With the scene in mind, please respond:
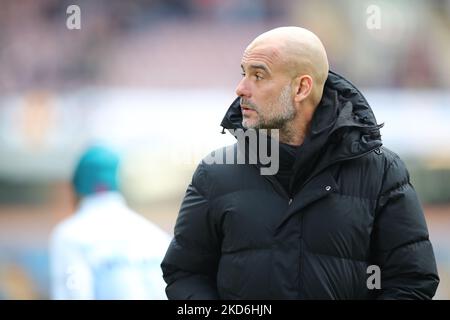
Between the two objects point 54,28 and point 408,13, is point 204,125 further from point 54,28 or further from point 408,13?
point 408,13

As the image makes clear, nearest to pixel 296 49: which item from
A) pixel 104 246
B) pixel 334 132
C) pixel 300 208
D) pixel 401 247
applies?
pixel 334 132

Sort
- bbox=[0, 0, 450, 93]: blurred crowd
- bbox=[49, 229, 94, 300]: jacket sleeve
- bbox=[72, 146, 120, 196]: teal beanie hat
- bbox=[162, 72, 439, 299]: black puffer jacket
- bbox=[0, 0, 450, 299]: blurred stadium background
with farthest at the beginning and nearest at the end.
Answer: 1. bbox=[0, 0, 450, 93]: blurred crowd
2. bbox=[0, 0, 450, 299]: blurred stadium background
3. bbox=[72, 146, 120, 196]: teal beanie hat
4. bbox=[49, 229, 94, 300]: jacket sleeve
5. bbox=[162, 72, 439, 299]: black puffer jacket

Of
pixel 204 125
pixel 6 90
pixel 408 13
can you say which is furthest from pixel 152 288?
pixel 408 13

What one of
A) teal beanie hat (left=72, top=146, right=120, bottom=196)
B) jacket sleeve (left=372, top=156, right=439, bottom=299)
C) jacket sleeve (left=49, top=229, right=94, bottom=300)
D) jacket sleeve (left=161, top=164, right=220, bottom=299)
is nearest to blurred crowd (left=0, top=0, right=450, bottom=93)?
teal beanie hat (left=72, top=146, right=120, bottom=196)

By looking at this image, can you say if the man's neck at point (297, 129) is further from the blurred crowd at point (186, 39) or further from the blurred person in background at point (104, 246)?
the blurred crowd at point (186, 39)

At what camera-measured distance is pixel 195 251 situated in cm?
204

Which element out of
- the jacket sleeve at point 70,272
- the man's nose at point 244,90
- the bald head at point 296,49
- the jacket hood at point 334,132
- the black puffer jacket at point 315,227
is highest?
the bald head at point 296,49

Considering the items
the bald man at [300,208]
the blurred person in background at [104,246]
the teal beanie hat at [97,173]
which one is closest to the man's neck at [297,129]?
the bald man at [300,208]

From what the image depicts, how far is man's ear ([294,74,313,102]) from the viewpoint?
2.03 meters

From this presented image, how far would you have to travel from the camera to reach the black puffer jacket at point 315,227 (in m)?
1.96

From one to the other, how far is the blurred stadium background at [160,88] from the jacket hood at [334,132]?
3801 millimetres

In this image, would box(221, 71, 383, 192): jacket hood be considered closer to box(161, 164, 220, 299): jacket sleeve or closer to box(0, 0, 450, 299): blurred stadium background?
box(161, 164, 220, 299): jacket sleeve

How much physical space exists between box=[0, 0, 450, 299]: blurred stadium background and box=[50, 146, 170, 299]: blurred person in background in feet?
8.29

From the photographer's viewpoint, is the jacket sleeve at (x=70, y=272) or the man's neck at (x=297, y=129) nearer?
the man's neck at (x=297, y=129)
